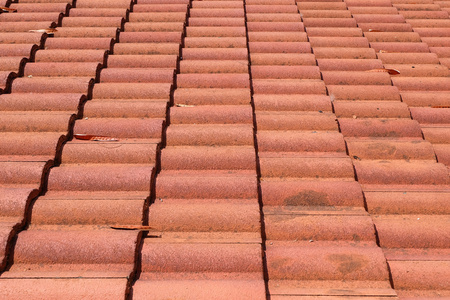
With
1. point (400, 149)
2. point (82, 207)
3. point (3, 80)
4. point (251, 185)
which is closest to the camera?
point (82, 207)

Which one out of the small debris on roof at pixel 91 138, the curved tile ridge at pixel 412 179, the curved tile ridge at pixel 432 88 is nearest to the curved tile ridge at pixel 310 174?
the curved tile ridge at pixel 412 179

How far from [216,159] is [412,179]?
4.14 feet

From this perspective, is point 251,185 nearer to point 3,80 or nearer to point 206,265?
point 206,265

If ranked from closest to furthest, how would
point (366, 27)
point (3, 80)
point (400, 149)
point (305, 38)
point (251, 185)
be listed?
point (251, 185) < point (400, 149) < point (3, 80) < point (305, 38) < point (366, 27)

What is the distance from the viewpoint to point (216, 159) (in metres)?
2.37

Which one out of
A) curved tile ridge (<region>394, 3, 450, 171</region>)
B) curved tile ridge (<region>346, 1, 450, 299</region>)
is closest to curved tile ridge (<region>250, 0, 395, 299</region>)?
curved tile ridge (<region>346, 1, 450, 299</region>)

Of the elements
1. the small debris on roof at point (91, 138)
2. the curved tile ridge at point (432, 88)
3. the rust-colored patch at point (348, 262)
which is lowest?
the rust-colored patch at point (348, 262)

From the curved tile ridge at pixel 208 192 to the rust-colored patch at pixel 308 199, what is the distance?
0.23 meters

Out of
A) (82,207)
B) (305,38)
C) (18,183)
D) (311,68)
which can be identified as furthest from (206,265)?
(305,38)

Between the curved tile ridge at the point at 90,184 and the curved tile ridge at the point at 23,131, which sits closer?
the curved tile ridge at the point at 90,184

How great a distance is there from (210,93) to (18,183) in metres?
1.47

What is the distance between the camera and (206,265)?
1854 mm

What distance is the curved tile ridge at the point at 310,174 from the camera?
1.87 metres

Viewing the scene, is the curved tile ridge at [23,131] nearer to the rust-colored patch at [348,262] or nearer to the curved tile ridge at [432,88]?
the rust-colored patch at [348,262]
